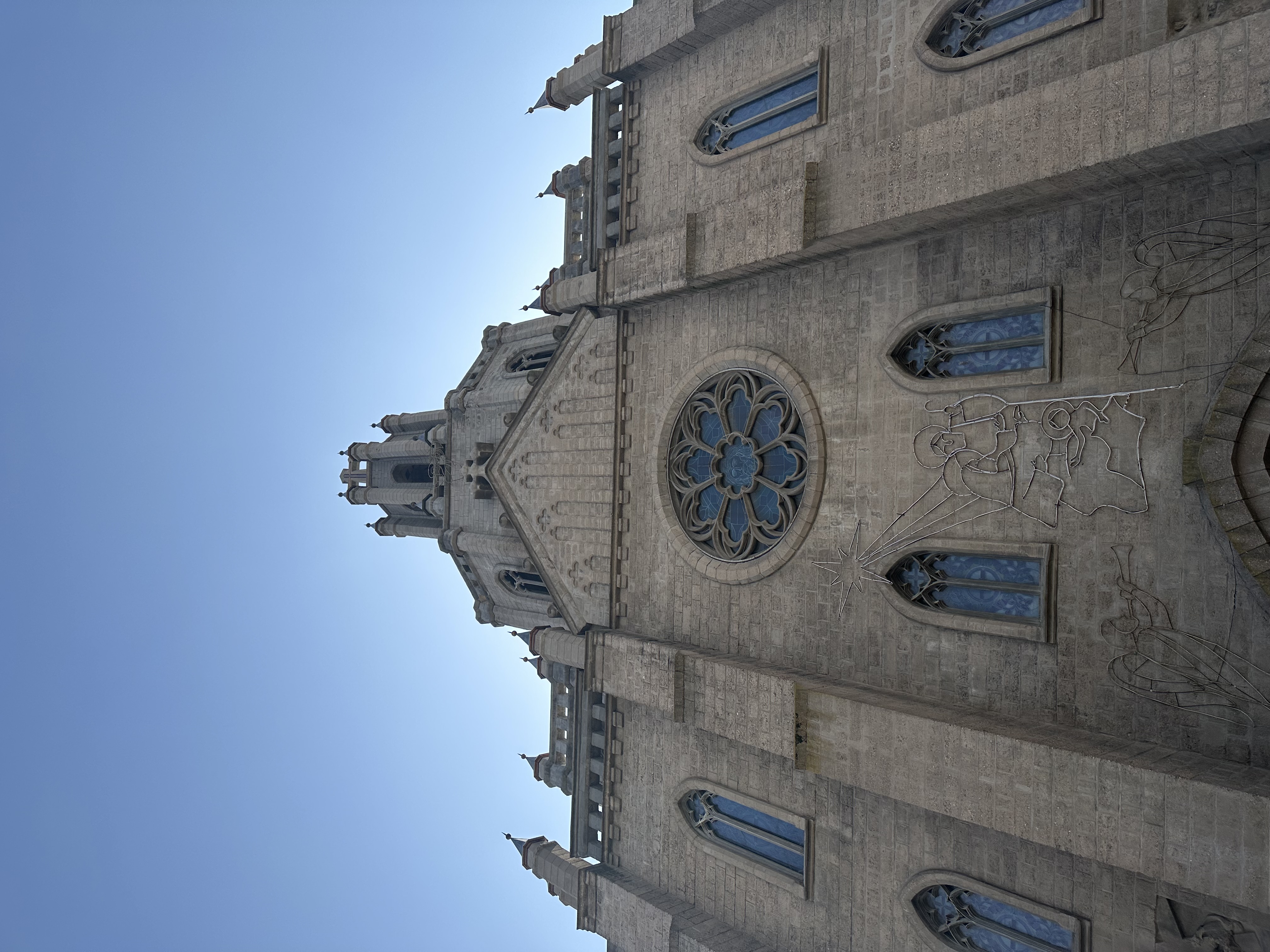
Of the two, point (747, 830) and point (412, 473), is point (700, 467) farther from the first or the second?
point (412, 473)

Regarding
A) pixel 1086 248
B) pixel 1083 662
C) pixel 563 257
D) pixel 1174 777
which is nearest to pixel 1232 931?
pixel 1174 777

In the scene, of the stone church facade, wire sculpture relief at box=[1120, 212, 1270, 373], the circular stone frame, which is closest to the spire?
the stone church facade

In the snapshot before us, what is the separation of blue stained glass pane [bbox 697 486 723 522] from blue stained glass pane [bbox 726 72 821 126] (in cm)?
654

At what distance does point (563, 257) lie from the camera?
21.4 meters

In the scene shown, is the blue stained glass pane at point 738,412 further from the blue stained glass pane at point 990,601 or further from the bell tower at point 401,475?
the bell tower at point 401,475

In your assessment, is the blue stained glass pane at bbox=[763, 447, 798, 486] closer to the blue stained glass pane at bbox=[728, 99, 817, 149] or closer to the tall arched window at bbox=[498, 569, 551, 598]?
the blue stained glass pane at bbox=[728, 99, 817, 149]

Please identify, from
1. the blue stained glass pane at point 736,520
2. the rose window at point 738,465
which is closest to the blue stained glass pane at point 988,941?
the rose window at point 738,465

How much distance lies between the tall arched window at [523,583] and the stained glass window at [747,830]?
6982 millimetres

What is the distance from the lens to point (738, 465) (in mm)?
15898

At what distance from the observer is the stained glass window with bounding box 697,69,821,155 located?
1473 centimetres

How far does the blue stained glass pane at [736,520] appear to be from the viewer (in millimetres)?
15703

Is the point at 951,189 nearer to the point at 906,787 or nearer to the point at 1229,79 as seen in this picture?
the point at 1229,79

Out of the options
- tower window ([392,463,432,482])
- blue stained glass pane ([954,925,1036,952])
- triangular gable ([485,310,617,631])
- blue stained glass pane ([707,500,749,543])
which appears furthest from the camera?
tower window ([392,463,432,482])

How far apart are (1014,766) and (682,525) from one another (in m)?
7.53
